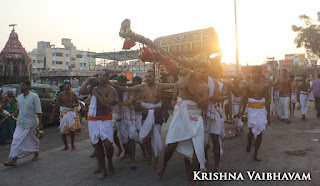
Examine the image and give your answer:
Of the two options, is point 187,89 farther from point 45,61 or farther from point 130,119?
point 45,61

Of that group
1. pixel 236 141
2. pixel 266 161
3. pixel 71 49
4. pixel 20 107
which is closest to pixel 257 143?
pixel 266 161

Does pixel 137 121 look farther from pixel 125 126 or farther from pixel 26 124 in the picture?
pixel 26 124

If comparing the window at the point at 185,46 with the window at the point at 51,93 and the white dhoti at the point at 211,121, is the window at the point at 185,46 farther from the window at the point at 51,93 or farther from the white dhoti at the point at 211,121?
the window at the point at 51,93

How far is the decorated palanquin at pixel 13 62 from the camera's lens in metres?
14.3

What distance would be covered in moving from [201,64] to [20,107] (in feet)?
13.3

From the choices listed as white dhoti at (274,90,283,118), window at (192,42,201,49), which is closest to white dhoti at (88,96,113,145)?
window at (192,42,201,49)

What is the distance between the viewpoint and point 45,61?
188 ft

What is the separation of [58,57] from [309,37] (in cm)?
5246

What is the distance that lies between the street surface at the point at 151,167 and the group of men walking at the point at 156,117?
0.20 meters

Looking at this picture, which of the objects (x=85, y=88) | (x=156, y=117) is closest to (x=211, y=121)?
(x=156, y=117)

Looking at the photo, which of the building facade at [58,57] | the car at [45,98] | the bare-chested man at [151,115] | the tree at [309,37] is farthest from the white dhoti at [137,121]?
the building facade at [58,57]

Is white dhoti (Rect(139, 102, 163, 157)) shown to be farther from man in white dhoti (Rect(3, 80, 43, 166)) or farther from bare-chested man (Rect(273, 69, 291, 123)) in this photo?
bare-chested man (Rect(273, 69, 291, 123))

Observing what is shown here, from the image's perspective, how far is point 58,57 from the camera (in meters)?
56.1

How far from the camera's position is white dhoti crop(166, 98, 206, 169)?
3.34 meters
